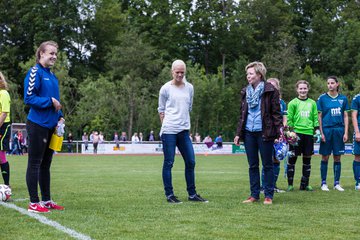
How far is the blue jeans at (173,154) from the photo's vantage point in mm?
8023

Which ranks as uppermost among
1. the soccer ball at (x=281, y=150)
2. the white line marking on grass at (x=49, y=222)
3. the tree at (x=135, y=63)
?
the tree at (x=135, y=63)

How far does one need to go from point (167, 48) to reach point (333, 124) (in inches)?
2178

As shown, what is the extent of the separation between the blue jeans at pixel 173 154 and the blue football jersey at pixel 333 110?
355 cm

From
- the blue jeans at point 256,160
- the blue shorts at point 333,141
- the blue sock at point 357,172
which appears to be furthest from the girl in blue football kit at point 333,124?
the blue jeans at point 256,160

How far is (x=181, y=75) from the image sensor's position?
795 cm

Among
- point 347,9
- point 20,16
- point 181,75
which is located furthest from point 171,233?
point 347,9

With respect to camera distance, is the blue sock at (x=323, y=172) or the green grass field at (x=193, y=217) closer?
the green grass field at (x=193, y=217)

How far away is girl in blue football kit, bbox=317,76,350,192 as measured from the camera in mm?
10391

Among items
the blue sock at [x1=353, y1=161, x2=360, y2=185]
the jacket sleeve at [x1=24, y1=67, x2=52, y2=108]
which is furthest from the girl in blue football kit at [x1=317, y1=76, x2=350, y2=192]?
the jacket sleeve at [x1=24, y1=67, x2=52, y2=108]

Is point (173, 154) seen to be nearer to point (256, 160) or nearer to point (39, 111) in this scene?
point (256, 160)

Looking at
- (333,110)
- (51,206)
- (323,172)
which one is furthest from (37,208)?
(333,110)

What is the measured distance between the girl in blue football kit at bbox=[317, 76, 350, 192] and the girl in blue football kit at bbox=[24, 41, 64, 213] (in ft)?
17.8

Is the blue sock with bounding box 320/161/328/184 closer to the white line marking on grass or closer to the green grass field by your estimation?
the green grass field

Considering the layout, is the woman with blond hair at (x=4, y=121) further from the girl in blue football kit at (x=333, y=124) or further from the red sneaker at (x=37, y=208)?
the girl in blue football kit at (x=333, y=124)
